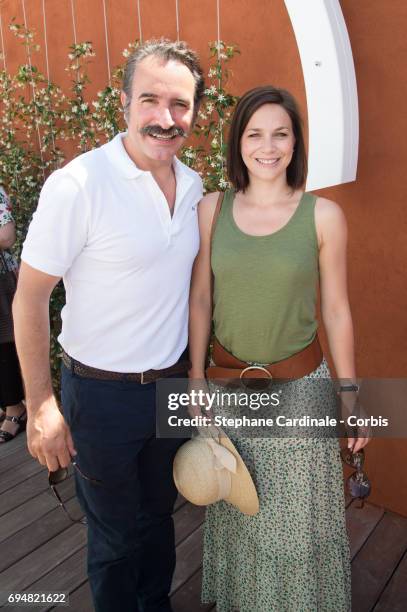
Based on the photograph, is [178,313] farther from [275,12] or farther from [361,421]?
[275,12]

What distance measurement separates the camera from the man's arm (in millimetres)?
1524

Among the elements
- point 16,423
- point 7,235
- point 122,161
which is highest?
point 122,161

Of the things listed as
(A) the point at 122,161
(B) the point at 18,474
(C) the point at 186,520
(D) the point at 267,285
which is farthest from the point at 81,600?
(A) the point at 122,161

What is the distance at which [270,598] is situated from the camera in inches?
73.4

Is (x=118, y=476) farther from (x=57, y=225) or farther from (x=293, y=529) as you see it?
(x=57, y=225)

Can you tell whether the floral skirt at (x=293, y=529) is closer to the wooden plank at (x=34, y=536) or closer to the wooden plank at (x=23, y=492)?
the wooden plank at (x=34, y=536)

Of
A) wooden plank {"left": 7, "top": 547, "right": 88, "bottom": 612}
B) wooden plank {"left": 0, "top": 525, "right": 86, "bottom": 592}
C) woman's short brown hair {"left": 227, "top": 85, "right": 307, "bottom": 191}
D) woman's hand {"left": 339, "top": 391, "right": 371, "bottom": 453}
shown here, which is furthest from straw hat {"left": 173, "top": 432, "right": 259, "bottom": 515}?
wooden plank {"left": 0, "top": 525, "right": 86, "bottom": 592}

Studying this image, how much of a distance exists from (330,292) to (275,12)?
148cm

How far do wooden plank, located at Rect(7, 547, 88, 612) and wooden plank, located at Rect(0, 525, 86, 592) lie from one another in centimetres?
3

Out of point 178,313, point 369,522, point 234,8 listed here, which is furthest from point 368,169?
point 369,522

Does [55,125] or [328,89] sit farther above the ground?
[55,125]

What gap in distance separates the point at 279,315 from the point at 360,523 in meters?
1.61

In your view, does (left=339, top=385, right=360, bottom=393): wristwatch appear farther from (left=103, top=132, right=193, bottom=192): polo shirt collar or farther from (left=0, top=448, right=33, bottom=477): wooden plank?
(left=0, top=448, right=33, bottom=477): wooden plank

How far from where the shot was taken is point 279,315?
167 centimetres
